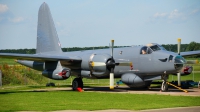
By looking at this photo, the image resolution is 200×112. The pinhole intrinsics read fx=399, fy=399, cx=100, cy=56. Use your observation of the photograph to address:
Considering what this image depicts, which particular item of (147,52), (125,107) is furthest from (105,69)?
(125,107)

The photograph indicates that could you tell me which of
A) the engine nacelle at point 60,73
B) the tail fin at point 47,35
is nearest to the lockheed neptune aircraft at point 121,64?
the engine nacelle at point 60,73

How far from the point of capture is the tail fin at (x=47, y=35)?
139 feet

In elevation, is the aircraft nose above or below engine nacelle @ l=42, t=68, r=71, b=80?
above

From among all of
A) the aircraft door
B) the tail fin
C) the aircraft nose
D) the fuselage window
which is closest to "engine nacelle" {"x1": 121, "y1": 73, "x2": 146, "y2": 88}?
the aircraft door

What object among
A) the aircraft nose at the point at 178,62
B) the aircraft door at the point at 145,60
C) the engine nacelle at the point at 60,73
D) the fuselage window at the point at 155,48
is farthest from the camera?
the engine nacelle at the point at 60,73

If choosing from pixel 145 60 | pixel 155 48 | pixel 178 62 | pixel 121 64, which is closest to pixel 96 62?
pixel 121 64

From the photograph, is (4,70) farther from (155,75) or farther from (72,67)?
(155,75)

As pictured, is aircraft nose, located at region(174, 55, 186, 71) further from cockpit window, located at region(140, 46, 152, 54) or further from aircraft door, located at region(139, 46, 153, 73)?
cockpit window, located at region(140, 46, 152, 54)

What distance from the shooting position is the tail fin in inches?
1662

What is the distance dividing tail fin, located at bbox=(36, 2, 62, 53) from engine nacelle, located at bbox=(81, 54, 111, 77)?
28.6 ft

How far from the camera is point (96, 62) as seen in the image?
3278 centimetres

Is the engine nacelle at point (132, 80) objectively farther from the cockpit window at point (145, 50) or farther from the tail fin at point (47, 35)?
the tail fin at point (47, 35)

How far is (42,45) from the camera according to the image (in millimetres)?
42500

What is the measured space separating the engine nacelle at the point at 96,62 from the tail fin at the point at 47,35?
873 cm
